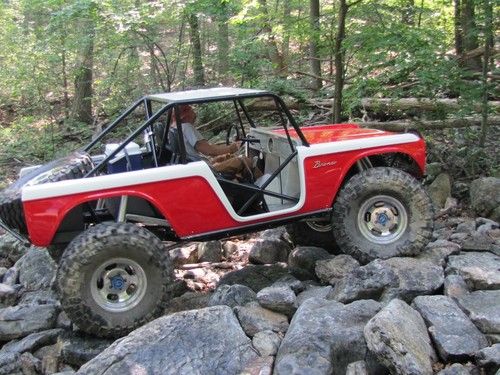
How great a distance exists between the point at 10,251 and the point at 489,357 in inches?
219

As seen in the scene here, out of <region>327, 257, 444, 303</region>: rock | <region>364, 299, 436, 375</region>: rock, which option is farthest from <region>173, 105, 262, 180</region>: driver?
<region>364, 299, 436, 375</region>: rock

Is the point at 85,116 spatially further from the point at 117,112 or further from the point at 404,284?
the point at 404,284

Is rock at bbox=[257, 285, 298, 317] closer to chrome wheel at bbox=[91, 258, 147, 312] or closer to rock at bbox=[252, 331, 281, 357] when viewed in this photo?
rock at bbox=[252, 331, 281, 357]

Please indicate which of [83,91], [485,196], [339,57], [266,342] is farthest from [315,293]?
[83,91]

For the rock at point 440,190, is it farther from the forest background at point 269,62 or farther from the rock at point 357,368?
the rock at point 357,368

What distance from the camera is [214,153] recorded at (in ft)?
16.7

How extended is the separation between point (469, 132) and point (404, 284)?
4.37 m

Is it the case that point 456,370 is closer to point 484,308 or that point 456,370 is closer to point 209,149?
point 484,308

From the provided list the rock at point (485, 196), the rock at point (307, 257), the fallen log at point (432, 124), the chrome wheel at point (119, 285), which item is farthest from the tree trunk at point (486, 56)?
the chrome wheel at point (119, 285)

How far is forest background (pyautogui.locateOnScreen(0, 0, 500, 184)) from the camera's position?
6.85 m

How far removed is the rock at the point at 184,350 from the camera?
332 cm

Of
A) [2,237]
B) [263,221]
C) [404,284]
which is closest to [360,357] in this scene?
[404,284]

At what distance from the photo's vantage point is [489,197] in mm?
6164

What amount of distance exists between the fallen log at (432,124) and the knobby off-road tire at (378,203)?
274 centimetres
